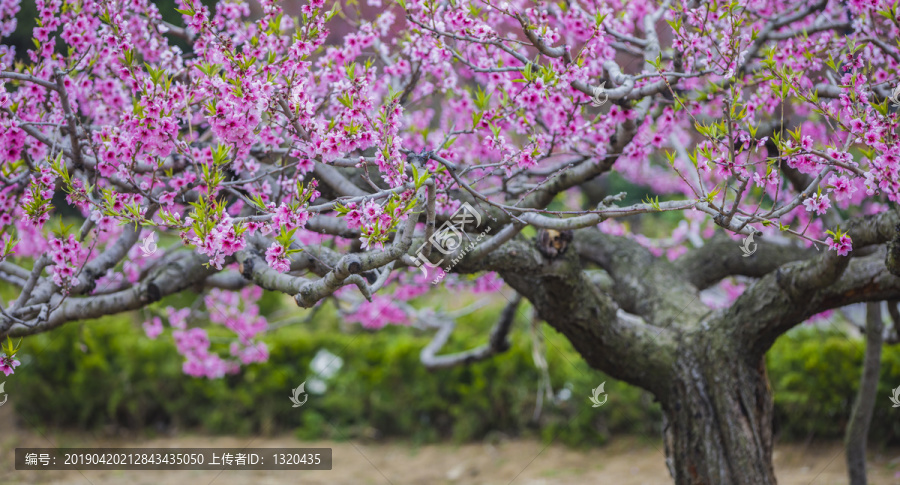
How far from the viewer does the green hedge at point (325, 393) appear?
250 inches

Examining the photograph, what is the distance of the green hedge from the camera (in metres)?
6.35

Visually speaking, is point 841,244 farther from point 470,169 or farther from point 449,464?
point 449,464

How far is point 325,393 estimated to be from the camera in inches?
275

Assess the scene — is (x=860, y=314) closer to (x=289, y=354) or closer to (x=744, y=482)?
(x=744, y=482)

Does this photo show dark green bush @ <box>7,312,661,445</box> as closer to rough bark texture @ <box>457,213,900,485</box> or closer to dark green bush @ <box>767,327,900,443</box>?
dark green bush @ <box>767,327,900,443</box>

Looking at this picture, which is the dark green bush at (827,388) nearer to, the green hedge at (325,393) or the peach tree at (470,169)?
the green hedge at (325,393)

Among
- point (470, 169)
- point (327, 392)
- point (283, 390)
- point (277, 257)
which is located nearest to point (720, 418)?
point (470, 169)

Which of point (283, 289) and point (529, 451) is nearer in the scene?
point (283, 289)

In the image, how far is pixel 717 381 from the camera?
9.93 feet

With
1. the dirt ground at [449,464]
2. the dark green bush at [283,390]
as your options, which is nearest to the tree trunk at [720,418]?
the dirt ground at [449,464]

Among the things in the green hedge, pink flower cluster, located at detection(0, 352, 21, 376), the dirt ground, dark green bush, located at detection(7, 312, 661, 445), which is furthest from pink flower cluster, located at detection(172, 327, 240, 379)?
pink flower cluster, located at detection(0, 352, 21, 376)

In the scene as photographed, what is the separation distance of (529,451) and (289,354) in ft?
9.01

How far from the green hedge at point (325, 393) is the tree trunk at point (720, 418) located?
301 centimetres

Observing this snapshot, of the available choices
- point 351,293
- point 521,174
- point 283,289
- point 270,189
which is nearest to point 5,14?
point 270,189
